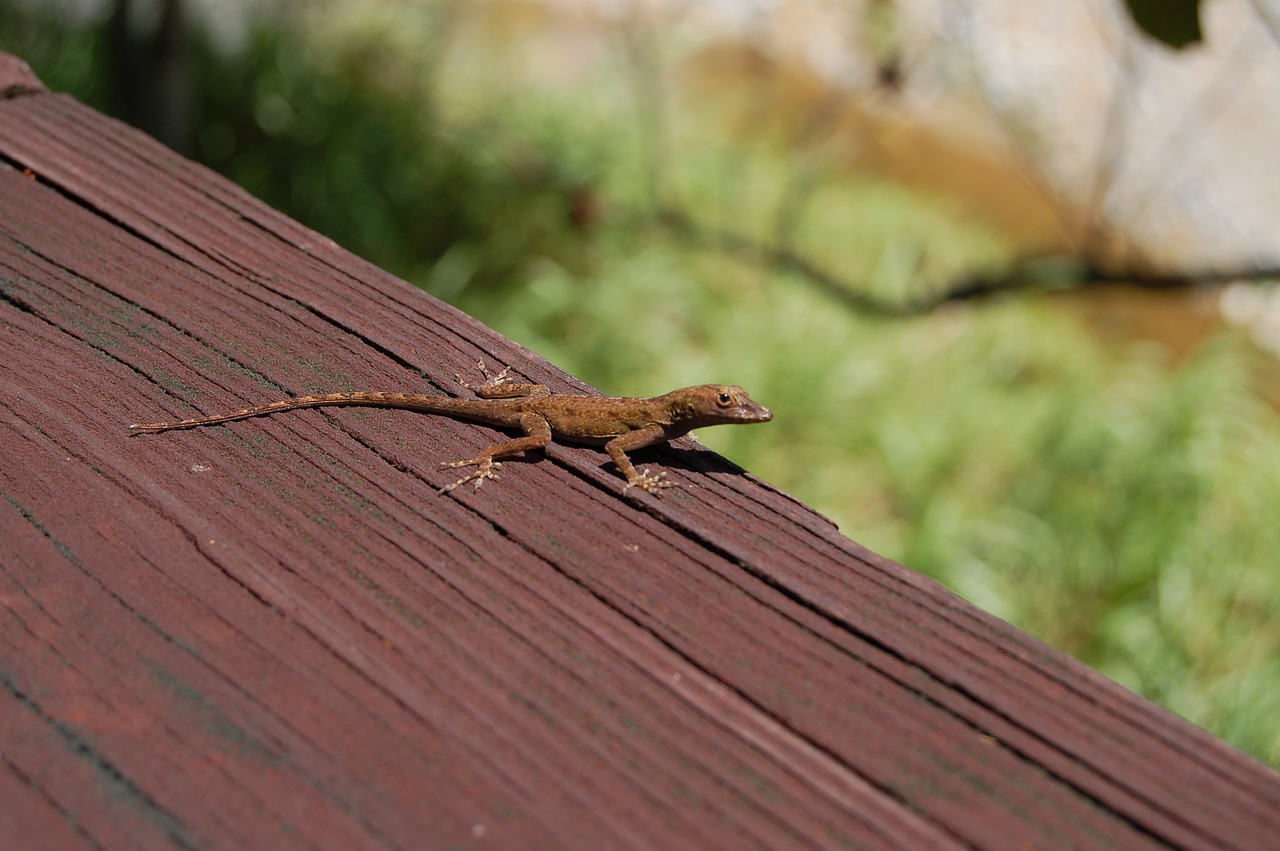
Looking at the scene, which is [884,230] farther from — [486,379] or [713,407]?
[486,379]

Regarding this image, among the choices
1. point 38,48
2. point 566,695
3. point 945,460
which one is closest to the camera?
point 566,695

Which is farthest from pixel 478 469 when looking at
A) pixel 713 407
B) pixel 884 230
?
pixel 884 230

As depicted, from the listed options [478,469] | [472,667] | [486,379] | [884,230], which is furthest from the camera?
[884,230]

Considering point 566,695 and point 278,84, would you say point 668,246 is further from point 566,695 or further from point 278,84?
point 566,695

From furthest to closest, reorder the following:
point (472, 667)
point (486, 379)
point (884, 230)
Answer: point (884, 230)
point (486, 379)
point (472, 667)

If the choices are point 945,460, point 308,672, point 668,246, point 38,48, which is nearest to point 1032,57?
point 668,246

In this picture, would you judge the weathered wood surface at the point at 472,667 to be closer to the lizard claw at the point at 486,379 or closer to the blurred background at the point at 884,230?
the lizard claw at the point at 486,379

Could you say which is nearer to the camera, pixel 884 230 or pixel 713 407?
pixel 713 407
